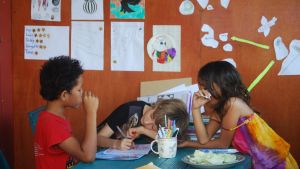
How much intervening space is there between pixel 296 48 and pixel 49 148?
177 cm

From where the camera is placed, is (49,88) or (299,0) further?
(299,0)

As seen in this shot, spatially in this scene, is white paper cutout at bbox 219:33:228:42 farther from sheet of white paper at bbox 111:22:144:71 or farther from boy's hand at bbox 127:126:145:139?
boy's hand at bbox 127:126:145:139

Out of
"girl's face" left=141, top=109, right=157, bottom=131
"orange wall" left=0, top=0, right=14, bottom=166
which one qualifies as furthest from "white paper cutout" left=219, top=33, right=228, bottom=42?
"orange wall" left=0, top=0, right=14, bottom=166

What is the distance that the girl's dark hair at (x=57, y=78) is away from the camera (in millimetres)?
2098

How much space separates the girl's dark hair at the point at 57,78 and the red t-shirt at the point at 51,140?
10 cm

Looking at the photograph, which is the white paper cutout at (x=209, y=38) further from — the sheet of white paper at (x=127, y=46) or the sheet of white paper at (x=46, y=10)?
the sheet of white paper at (x=46, y=10)

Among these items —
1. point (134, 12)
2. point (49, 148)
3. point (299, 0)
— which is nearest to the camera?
point (49, 148)

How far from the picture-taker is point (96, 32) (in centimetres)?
326

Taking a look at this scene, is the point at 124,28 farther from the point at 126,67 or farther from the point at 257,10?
the point at 257,10

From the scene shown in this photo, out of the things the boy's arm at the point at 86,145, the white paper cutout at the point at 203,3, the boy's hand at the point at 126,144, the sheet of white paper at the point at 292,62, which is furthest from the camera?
the white paper cutout at the point at 203,3

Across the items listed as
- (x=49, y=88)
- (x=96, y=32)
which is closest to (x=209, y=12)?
(x=96, y=32)

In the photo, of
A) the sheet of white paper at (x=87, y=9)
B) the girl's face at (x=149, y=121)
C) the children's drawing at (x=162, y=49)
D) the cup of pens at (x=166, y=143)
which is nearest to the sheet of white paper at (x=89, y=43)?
the sheet of white paper at (x=87, y=9)

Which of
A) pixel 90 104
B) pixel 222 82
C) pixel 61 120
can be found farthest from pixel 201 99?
pixel 61 120

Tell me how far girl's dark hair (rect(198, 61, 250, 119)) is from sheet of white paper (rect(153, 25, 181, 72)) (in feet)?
2.47
